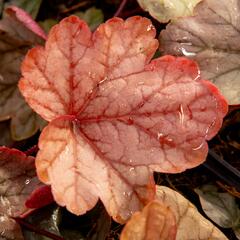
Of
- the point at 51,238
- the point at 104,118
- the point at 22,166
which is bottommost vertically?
the point at 51,238

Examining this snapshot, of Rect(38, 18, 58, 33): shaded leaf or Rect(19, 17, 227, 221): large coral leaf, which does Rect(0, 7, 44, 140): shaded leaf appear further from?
Rect(19, 17, 227, 221): large coral leaf

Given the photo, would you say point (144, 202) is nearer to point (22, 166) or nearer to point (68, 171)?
point (68, 171)

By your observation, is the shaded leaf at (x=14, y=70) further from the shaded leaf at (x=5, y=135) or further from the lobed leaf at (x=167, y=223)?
the lobed leaf at (x=167, y=223)

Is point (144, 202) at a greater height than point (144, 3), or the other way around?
point (144, 3)

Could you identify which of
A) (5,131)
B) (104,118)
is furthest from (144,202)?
(5,131)

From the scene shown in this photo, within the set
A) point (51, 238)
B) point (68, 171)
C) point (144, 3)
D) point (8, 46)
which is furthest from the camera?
point (8, 46)

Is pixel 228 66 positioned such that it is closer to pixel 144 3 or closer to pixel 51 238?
pixel 144 3

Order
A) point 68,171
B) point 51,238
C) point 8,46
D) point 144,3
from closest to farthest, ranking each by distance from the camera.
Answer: point 68,171
point 51,238
point 144,3
point 8,46

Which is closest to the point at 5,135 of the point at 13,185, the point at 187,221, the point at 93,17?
the point at 13,185

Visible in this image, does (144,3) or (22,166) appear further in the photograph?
(144,3)
